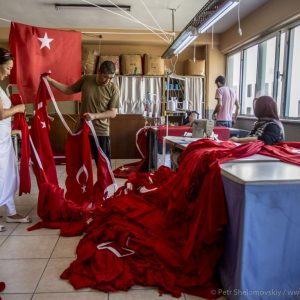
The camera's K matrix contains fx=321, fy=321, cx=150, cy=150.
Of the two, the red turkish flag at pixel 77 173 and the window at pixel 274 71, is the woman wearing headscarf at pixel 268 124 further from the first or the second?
the window at pixel 274 71

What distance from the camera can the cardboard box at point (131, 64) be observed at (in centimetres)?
687

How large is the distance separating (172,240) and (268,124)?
141cm

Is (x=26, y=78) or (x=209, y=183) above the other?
(x=26, y=78)

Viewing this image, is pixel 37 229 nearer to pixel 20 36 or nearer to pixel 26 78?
pixel 26 78

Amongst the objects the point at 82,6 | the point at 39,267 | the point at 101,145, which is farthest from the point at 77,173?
the point at 82,6

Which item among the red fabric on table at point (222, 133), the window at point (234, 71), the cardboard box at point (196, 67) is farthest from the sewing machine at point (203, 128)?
the cardboard box at point (196, 67)

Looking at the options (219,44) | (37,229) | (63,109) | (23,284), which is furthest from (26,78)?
(219,44)

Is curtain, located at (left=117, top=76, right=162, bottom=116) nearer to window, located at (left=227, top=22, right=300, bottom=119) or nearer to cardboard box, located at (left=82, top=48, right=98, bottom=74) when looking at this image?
cardboard box, located at (left=82, top=48, right=98, bottom=74)

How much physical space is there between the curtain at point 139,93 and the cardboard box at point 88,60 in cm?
64

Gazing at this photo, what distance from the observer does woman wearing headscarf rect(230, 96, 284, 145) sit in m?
2.73

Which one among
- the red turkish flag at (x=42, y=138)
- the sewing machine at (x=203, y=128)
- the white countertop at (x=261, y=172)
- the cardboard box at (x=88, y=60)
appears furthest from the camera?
the cardboard box at (x=88, y=60)

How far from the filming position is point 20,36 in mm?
2896

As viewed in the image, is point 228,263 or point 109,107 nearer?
point 228,263

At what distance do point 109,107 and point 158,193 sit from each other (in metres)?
1.20
